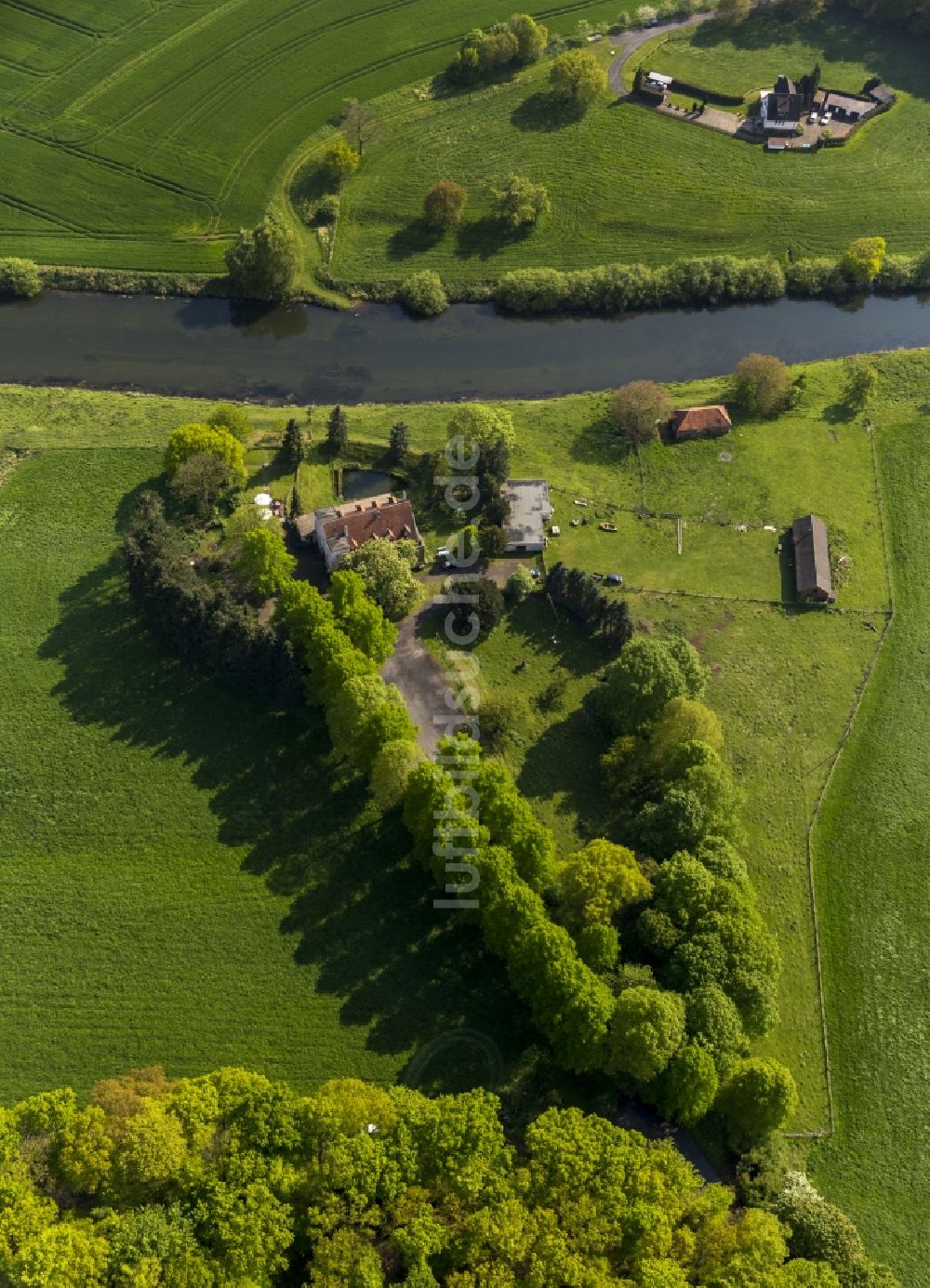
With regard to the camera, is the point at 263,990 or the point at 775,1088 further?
the point at 263,990

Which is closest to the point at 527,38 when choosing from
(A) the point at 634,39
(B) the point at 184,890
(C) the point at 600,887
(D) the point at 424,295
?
(A) the point at 634,39

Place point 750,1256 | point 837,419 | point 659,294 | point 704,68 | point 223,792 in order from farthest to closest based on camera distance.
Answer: point 704,68 → point 659,294 → point 837,419 → point 223,792 → point 750,1256

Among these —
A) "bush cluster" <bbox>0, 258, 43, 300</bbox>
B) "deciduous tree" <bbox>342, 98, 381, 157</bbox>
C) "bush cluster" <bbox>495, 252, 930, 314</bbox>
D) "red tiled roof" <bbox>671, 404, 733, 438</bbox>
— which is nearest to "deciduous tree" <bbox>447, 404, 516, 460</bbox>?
"red tiled roof" <bbox>671, 404, 733, 438</bbox>

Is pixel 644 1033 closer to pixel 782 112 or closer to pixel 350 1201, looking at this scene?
pixel 350 1201

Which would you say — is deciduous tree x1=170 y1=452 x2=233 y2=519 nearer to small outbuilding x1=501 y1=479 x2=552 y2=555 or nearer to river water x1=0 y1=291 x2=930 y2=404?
river water x1=0 y1=291 x2=930 y2=404

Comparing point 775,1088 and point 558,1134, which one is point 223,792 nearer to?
point 558,1134

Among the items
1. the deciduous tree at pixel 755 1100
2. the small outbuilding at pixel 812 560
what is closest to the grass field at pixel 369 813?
the small outbuilding at pixel 812 560

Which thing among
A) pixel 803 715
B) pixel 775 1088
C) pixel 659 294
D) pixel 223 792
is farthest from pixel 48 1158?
pixel 659 294
